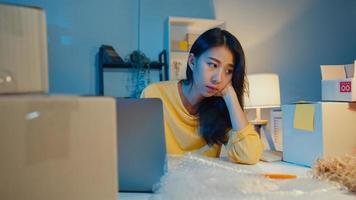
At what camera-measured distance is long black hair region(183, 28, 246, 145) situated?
120 cm

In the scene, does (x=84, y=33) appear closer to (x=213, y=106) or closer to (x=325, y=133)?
(x=213, y=106)

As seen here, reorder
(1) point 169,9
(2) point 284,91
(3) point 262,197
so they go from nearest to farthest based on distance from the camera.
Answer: (3) point 262,197, (1) point 169,9, (2) point 284,91

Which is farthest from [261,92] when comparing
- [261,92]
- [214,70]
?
[214,70]

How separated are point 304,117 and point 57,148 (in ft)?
3.26

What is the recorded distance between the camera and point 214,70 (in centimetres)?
119

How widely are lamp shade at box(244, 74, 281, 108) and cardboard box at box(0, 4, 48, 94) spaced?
159 centimetres

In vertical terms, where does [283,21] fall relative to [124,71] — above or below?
above

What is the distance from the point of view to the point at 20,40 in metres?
0.38

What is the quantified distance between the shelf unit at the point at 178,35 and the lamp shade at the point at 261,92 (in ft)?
1.51

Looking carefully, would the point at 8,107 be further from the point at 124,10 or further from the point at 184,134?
the point at 124,10

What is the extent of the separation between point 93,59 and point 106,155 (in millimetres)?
1728

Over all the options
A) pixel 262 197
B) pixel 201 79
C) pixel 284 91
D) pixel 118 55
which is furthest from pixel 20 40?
pixel 284 91

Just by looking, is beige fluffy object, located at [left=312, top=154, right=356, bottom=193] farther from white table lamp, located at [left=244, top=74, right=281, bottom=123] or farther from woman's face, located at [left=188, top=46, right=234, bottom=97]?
white table lamp, located at [left=244, top=74, right=281, bottom=123]

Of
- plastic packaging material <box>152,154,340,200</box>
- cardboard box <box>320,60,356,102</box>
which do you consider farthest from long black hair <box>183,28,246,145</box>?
plastic packaging material <box>152,154,340,200</box>
